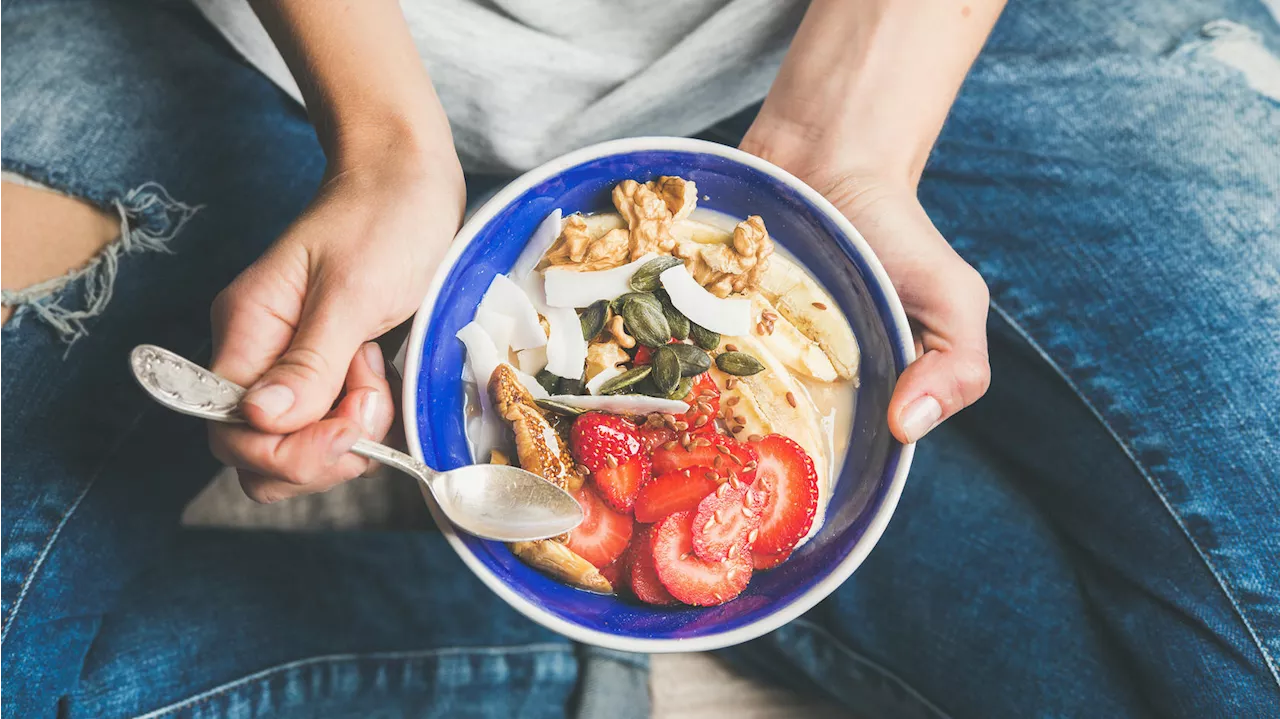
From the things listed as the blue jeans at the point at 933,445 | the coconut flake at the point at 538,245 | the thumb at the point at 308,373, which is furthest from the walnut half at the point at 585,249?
the blue jeans at the point at 933,445

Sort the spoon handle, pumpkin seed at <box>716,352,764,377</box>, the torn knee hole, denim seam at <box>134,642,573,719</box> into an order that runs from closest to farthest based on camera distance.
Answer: the spoon handle → pumpkin seed at <box>716,352,764,377</box> → the torn knee hole → denim seam at <box>134,642,573,719</box>

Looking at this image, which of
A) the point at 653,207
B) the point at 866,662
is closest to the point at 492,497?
the point at 653,207

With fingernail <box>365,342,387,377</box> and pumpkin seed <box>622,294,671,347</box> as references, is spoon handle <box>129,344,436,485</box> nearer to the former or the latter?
fingernail <box>365,342,387,377</box>

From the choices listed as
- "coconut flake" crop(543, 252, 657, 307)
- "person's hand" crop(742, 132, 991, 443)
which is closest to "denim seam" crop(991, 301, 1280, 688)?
"person's hand" crop(742, 132, 991, 443)

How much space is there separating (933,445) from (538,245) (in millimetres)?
714

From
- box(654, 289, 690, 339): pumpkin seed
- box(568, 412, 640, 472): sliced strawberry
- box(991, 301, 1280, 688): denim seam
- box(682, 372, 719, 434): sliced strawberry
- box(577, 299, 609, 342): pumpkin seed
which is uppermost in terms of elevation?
box(577, 299, 609, 342): pumpkin seed

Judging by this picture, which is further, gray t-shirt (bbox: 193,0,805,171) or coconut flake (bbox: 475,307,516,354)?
gray t-shirt (bbox: 193,0,805,171)

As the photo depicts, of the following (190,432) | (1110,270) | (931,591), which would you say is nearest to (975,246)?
(1110,270)

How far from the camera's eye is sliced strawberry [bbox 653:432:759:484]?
840mm

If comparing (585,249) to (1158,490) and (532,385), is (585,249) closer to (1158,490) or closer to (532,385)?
(532,385)

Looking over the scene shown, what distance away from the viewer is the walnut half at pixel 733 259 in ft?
2.92

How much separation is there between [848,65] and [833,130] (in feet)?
0.27

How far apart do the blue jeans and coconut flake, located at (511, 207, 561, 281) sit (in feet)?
1.42

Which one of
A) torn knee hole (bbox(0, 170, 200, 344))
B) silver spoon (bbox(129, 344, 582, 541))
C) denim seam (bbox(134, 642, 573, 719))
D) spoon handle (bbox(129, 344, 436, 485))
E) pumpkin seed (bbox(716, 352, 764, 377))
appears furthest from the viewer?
denim seam (bbox(134, 642, 573, 719))
